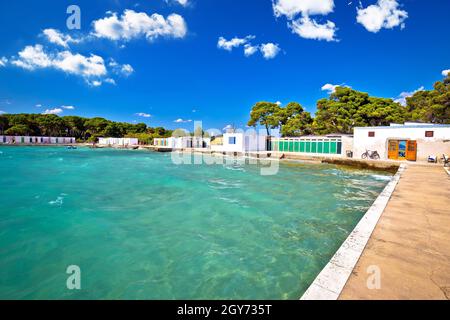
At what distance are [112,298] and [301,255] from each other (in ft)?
9.27

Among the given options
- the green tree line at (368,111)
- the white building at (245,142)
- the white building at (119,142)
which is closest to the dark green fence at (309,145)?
the white building at (245,142)

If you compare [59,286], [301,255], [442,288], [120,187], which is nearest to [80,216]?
[59,286]

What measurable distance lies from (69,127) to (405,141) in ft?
241

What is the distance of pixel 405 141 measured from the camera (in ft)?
47.8

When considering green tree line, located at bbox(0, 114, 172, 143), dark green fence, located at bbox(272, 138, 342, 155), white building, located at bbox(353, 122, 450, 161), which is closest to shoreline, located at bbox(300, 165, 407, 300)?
white building, located at bbox(353, 122, 450, 161)

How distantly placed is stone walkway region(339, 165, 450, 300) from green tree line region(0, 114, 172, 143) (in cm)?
5632

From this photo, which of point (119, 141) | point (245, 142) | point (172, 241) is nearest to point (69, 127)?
point (119, 141)

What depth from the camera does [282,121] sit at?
3478 cm

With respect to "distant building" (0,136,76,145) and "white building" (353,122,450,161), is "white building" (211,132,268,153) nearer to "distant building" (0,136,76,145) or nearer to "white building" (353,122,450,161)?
Answer: "white building" (353,122,450,161)

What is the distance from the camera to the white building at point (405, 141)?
13545mm

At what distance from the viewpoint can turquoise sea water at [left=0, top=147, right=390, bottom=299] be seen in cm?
294

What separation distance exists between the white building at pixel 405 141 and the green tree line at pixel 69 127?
48.9 meters

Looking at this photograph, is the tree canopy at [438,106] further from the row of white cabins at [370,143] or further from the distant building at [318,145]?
the distant building at [318,145]

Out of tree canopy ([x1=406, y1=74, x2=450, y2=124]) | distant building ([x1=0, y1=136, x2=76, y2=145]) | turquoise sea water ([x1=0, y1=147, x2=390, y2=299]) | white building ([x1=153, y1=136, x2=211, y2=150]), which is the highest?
tree canopy ([x1=406, y1=74, x2=450, y2=124])
